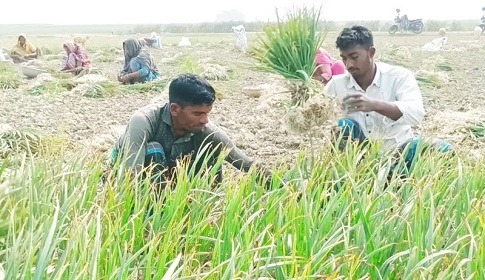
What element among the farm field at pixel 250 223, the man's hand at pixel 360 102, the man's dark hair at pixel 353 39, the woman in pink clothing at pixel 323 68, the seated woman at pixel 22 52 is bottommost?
the seated woman at pixel 22 52

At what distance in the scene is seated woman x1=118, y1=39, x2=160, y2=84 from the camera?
6711 mm

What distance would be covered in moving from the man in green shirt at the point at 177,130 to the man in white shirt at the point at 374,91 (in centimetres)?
58

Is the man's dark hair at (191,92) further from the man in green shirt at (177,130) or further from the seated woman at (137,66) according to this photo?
the seated woman at (137,66)

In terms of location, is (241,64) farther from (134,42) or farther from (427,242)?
(134,42)

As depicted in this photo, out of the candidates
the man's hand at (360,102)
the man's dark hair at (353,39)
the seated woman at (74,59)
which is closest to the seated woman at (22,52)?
the seated woman at (74,59)

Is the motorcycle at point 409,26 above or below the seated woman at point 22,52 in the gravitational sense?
below

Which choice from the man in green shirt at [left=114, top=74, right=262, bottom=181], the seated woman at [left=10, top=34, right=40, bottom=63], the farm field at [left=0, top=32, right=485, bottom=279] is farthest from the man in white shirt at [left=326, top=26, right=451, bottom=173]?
the seated woman at [left=10, top=34, right=40, bottom=63]

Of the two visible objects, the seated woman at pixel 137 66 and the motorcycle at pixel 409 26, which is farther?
the motorcycle at pixel 409 26

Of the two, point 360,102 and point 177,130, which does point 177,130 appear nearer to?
point 177,130

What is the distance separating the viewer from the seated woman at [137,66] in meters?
6.71

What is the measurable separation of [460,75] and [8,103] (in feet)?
20.8

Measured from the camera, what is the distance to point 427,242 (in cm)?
145

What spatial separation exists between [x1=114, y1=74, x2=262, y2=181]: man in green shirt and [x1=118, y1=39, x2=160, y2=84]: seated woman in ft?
13.9

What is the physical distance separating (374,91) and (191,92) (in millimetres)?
975
